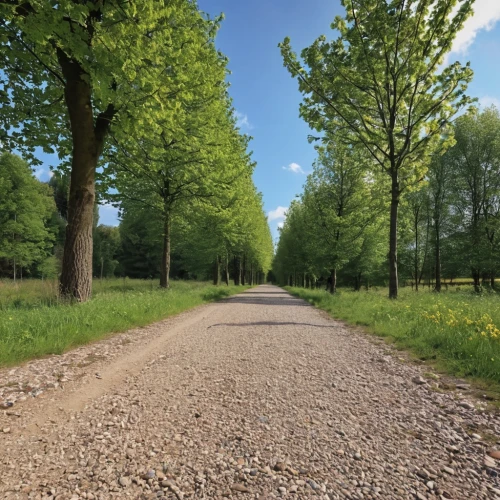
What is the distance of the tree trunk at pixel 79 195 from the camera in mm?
8211

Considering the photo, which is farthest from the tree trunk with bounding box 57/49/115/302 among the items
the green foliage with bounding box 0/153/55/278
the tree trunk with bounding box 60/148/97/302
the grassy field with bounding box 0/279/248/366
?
the green foliage with bounding box 0/153/55/278

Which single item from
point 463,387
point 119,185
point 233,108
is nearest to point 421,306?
point 463,387

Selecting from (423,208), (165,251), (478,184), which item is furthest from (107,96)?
(423,208)

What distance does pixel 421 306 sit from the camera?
31.4 ft

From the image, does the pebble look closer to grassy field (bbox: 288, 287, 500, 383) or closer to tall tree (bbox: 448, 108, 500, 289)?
grassy field (bbox: 288, 287, 500, 383)

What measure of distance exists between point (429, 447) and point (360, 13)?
44.2 ft

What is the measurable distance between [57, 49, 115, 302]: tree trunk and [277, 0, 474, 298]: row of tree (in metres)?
8.49

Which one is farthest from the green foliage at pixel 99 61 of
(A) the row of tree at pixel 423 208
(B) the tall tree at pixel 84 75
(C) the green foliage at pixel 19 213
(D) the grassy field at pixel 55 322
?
(C) the green foliage at pixel 19 213

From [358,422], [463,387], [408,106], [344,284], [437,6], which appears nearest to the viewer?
[358,422]

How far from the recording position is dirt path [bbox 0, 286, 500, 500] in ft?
7.15

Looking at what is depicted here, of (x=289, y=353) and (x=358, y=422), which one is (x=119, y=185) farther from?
(x=358, y=422)

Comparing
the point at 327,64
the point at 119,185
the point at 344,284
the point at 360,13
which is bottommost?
the point at 344,284

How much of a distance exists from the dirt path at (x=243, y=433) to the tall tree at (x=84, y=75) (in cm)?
525

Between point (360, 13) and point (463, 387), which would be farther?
point (360, 13)
